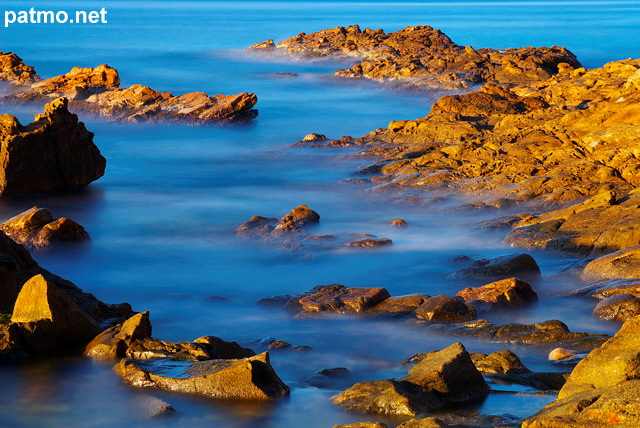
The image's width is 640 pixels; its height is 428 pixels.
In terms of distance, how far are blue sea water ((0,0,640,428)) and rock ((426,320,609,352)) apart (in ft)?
0.73

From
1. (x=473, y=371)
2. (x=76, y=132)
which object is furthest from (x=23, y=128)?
(x=473, y=371)

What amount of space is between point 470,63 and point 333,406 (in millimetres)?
31901

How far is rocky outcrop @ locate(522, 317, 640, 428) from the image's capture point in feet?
16.6

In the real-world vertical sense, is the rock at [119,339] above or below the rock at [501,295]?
above

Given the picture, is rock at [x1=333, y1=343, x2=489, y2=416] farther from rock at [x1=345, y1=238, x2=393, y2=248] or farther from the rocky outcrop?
rock at [x1=345, y1=238, x2=393, y2=248]

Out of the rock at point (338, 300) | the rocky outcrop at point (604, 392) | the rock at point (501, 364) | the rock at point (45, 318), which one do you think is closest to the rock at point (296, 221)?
the rock at point (338, 300)

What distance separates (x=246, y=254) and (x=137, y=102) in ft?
60.5

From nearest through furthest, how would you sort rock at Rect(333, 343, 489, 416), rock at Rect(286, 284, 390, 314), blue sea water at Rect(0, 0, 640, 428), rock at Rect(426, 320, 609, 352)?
rock at Rect(333, 343, 489, 416) → blue sea water at Rect(0, 0, 640, 428) → rock at Rect(426, 320, 609, 352) → rock at Rect(286, 284, 390, 314)

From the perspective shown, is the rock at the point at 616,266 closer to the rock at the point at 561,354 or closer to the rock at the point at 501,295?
the rock at the point at 501,295

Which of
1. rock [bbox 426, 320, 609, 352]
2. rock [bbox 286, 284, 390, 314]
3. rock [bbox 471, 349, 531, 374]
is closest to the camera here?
rock [bbox 471, 349, 531, 374]

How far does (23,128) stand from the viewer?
66.2 ft

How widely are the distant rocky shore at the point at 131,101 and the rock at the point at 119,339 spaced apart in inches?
945

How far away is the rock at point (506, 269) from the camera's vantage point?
42.7ft

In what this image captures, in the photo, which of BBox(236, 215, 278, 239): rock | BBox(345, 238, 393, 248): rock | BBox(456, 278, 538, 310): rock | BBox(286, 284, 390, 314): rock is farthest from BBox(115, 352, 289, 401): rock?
BBox(236, 215, 278, 239): rock
